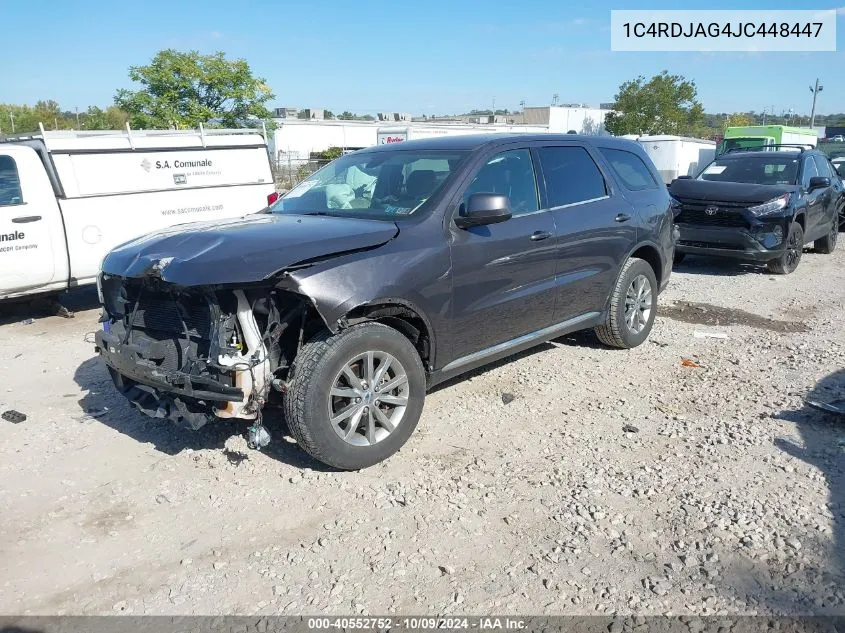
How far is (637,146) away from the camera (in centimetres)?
670

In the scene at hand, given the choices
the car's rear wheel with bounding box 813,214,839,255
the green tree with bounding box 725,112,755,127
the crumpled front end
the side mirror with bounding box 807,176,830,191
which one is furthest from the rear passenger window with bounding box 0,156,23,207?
the green tree with bounding box 725,112,755,127

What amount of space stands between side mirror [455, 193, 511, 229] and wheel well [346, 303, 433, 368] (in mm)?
699

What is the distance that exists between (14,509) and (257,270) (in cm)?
188

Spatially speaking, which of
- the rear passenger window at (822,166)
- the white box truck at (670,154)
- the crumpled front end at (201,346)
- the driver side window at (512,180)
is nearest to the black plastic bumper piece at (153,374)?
the crumpled front end at (201,346)

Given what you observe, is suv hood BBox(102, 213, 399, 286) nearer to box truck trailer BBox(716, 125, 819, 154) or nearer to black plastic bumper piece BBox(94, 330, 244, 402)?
black plastic bumper piece BBox(94, 330, 244, 402)

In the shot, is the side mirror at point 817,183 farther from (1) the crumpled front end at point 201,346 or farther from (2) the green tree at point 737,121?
(2) the green tree at point 737,121

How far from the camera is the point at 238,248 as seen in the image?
3.77 meters

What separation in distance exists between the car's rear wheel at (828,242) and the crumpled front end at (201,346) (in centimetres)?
1194

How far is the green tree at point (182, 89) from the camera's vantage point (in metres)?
28.6

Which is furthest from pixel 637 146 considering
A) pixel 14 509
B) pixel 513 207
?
pixel 14 509

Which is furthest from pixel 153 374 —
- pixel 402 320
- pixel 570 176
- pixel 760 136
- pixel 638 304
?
pixel 760 136

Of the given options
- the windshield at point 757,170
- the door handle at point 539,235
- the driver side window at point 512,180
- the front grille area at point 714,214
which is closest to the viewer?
the driver side window at point 512,180

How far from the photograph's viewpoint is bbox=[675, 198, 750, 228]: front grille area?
384 inches

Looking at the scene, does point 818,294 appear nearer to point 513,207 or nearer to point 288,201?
point 513,207
